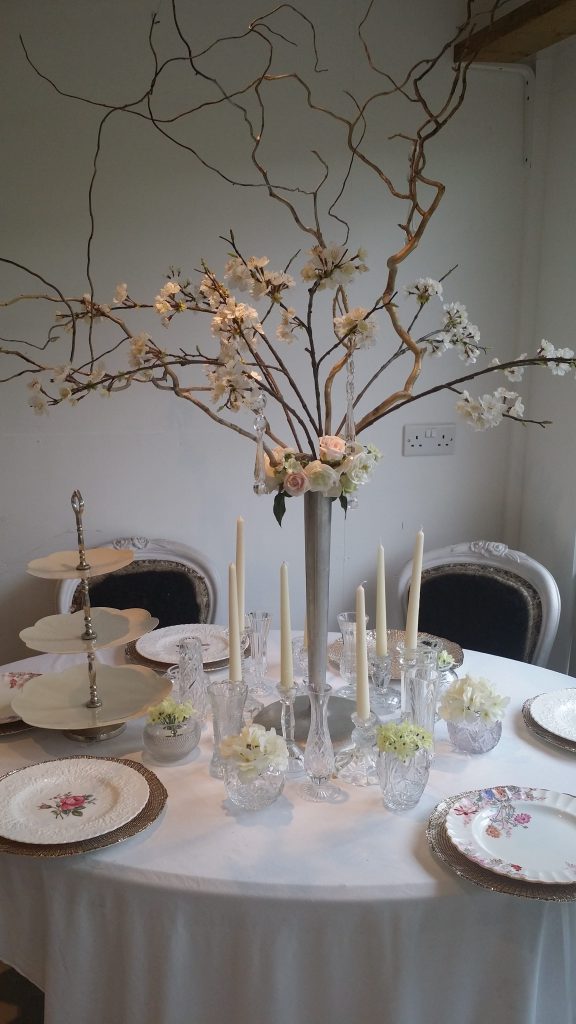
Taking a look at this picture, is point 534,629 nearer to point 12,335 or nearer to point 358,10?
point 12,335

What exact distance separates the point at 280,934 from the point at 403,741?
31cm

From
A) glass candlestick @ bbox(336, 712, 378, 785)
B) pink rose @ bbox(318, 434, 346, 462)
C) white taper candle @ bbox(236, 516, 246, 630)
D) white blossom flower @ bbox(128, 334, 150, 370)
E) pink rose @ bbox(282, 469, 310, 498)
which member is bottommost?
glass candlestick @ bbox(336, 712, 378, 785)

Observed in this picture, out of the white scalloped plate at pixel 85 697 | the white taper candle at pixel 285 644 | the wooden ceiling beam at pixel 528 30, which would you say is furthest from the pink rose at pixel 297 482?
the wooden ceiling beam at pixel 528 30

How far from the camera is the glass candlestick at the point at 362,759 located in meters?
1.31

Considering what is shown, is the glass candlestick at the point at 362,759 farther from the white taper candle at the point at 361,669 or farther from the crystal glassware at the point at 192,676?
the crystal glassware at the point at 192,676

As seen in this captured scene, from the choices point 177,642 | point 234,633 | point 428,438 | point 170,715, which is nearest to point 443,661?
point 234,633

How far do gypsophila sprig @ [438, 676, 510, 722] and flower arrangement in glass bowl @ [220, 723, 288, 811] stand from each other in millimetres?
319

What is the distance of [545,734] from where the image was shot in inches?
56.7

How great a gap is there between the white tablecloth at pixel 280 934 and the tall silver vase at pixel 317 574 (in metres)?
0.34

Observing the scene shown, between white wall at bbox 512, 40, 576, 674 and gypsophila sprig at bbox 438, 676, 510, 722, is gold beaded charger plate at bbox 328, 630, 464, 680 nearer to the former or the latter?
gypsophila sprig at bbox 438, 676, 510, 722

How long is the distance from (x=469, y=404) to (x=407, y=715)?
21.4 inches

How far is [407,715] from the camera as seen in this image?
52.9 inches

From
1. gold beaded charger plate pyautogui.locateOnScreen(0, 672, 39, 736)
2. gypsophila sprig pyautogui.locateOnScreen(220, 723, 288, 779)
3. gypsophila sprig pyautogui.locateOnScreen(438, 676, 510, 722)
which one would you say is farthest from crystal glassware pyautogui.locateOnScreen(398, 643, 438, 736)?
gold beaded charger plate pyautogui.locateOnScreen(0, 672, 39, 736)

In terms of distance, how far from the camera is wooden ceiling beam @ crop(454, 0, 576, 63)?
80.6 inches
